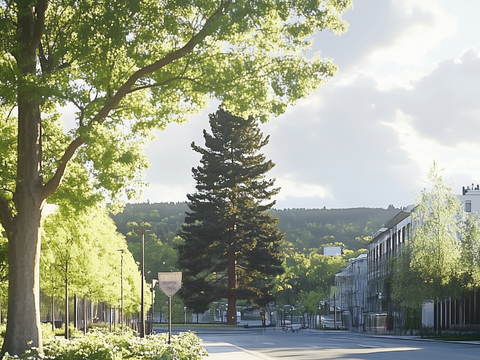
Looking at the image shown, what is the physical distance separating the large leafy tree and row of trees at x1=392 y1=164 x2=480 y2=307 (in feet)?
125

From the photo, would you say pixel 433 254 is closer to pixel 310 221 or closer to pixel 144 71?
pixel 144 71

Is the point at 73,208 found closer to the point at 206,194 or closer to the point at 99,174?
the point at 99,174

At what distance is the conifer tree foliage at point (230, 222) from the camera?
76.2 meters

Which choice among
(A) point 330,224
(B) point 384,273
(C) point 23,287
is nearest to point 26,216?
(C) point 23,287

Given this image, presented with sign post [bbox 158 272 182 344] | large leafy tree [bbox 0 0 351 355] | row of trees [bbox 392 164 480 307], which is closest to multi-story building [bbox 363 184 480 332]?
row of trees [bbox 392 164 480 307]

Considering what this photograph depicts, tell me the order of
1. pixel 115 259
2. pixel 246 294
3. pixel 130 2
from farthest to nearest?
1. pixel 246 294
2. pixel 115 259
3. pixel 130 2

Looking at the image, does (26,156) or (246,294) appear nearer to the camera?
(26,156)

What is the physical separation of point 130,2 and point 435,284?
42372mm

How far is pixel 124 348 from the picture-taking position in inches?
729

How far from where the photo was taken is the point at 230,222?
76.4 m

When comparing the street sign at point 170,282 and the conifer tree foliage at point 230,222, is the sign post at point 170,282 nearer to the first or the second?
the street sign at point 170,282

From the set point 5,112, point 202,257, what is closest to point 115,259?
point 202,257

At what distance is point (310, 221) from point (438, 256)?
5021 inches

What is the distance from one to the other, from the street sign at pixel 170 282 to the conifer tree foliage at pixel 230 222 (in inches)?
2060
